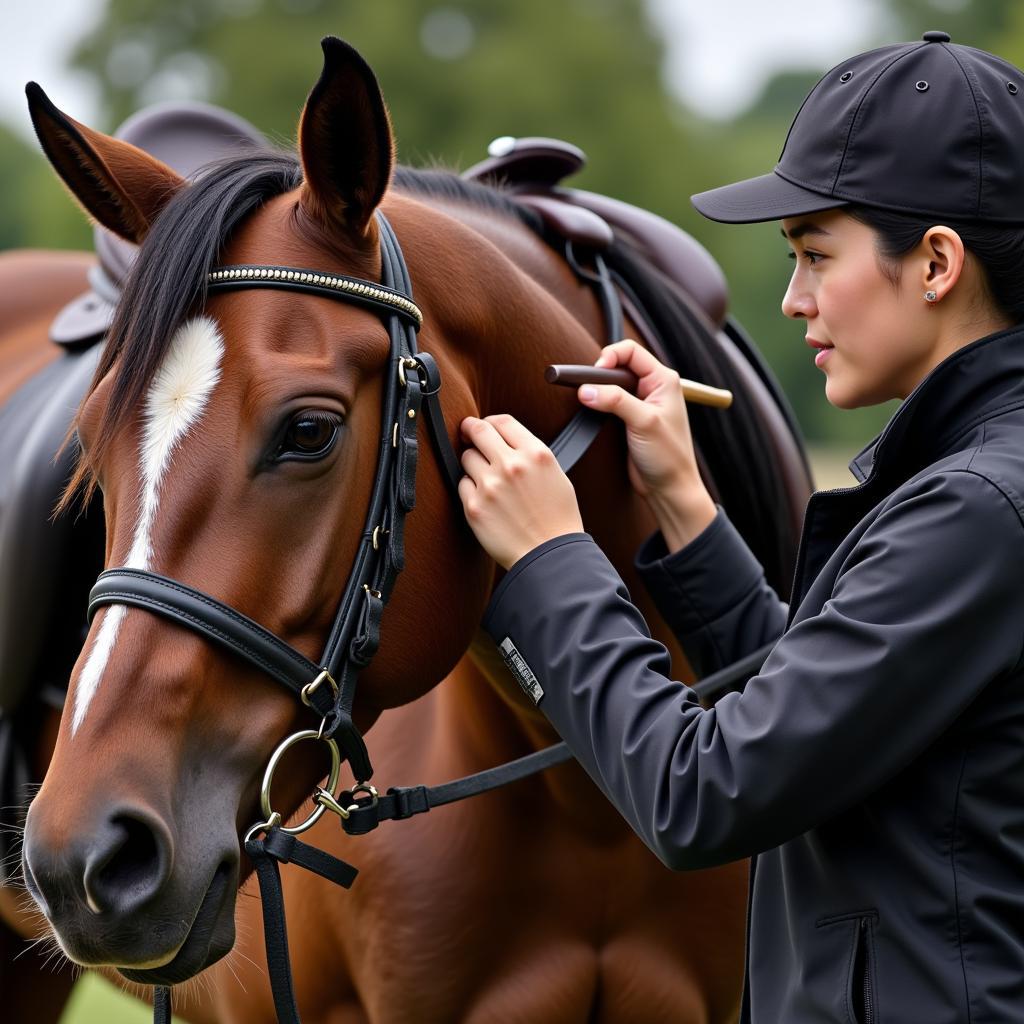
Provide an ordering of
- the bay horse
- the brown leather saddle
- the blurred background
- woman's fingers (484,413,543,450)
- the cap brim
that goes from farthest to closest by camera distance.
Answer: the blurred background < the brown leather saddle < woman's fingers (484,413,543,450) < the cap brim < the bay horse

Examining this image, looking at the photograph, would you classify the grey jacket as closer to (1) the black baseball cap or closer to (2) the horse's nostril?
(1) the black baseball cap

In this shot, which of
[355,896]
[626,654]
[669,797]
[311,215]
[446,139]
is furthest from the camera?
[446,139]

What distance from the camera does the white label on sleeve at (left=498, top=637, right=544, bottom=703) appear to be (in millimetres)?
1827

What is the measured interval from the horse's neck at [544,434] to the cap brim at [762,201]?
0.39 meters

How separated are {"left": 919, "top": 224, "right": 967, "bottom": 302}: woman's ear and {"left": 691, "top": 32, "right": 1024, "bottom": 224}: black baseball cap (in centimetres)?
3

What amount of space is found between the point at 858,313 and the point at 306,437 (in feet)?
2.42

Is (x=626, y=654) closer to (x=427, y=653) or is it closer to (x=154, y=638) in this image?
(x=427, y=653)

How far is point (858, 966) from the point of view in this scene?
1.61 metres

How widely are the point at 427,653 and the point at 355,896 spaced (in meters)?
0.72

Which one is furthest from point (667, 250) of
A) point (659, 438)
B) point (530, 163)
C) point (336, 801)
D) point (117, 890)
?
point (117, 890)

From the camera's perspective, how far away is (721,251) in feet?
92.7

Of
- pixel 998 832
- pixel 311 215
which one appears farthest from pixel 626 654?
pixel 311 215

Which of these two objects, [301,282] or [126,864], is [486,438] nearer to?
[301,282]

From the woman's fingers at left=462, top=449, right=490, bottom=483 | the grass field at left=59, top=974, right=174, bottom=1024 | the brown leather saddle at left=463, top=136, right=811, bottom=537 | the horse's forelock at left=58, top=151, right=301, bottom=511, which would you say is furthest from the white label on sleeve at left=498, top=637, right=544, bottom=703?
the grass field at left=59, top=974, right=174, bottom=1024
